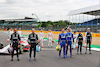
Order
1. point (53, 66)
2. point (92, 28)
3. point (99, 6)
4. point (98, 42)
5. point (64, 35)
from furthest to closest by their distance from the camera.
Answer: point (99, 6) → point (92, 28) → point (98, 42) → point (64, 35) → point (53, 66)

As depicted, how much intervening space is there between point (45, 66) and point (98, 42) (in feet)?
37.9

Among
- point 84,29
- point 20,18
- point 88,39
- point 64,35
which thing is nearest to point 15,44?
point 64,35

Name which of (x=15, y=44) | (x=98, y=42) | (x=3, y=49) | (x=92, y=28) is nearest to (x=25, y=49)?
(x=3, y=49)

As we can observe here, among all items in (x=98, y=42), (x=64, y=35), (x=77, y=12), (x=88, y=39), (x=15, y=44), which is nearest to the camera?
(x=15, y=44)

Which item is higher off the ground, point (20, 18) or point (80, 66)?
point (20, 18)

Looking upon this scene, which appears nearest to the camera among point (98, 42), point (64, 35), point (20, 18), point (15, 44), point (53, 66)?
point (53, 66)

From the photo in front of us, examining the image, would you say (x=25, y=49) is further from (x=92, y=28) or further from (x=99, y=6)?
(x=99, y=6)

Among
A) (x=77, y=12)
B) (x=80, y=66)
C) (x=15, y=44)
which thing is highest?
(x=77, y=12)

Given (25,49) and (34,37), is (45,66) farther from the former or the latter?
(25,49)

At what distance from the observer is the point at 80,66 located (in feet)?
23.5

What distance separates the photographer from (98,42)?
57.0 ft

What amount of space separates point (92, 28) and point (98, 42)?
3.35 meters

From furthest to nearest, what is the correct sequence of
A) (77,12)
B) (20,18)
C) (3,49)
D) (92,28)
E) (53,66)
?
1. (20,18)
2. (77,12)
3. (92,28)
4. (3,49)
5. (53,66)

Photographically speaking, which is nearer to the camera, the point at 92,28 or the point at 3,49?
the point at 3,49
